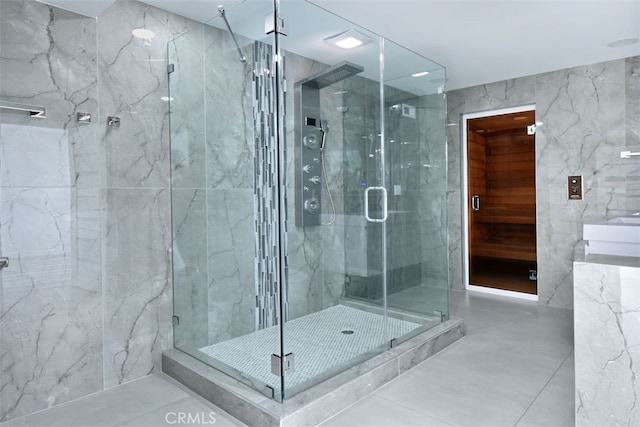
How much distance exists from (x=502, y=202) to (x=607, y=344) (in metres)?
3.19

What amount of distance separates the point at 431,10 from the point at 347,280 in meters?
1.93

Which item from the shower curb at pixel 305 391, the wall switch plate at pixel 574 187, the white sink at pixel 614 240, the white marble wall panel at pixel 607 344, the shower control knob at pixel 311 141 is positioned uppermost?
the shower control knob at pixel 311 141

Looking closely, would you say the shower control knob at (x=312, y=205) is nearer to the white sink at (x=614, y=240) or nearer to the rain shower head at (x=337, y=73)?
the rain shower head at (x=337, y=73)

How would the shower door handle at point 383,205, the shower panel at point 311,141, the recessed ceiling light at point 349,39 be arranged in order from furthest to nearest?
the shower door handle at point 383,205 → the recessed ceiling light at point 349,39 → the shower panel at point 311,141

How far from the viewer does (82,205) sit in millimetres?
2266

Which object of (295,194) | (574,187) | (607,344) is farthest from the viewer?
(574,187)

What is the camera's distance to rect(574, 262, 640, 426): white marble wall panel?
1577 mm

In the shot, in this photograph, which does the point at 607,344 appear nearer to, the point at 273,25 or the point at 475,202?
Answer: the point at 273,25

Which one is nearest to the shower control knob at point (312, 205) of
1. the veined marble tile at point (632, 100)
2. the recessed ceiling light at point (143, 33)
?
the recessed ceiling light at point (143, 33)

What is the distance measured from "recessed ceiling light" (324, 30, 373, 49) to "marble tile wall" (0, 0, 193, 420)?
3.48ft

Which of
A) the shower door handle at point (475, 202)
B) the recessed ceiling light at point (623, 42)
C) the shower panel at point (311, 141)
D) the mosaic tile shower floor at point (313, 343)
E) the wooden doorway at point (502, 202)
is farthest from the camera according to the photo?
the shower door handle at point (475, 202)

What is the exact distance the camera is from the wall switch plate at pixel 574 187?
12.7ft

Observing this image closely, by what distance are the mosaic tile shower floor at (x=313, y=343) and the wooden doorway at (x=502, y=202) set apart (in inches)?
85.2

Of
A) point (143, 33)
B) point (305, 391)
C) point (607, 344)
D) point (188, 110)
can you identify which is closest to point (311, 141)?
point (188, 110)
